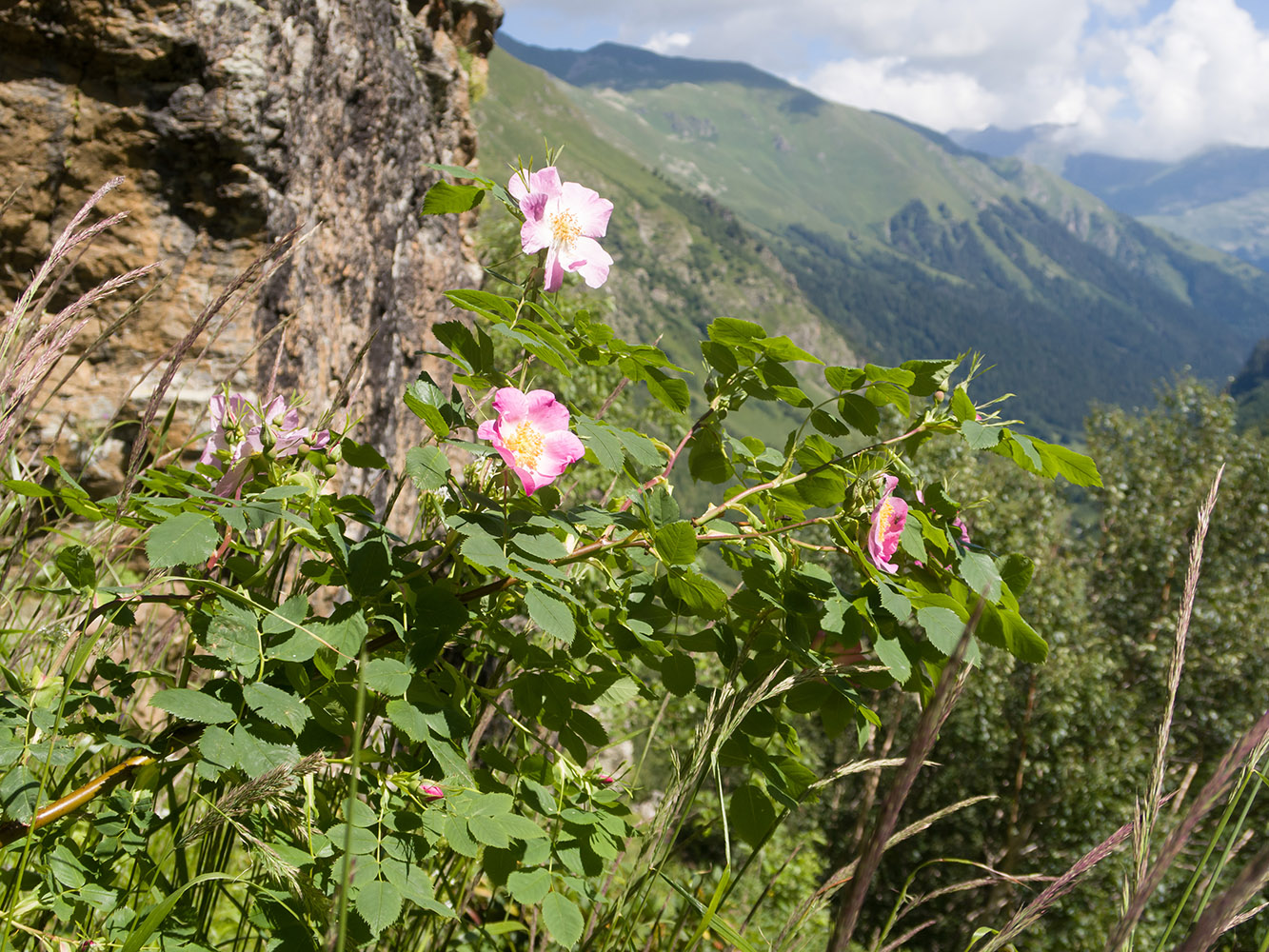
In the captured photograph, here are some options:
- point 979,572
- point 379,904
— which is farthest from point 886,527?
point 379,904

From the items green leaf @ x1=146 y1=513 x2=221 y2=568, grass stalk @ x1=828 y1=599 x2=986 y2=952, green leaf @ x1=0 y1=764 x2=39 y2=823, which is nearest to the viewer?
grass stalk @ x1=828 y1=599 x2=986 y2=952

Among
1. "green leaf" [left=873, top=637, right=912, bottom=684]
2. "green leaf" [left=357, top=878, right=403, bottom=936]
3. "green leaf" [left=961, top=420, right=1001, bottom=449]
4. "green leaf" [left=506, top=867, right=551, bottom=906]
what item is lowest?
"green leaf" [left=506, top=867, right=551, bottom=906]

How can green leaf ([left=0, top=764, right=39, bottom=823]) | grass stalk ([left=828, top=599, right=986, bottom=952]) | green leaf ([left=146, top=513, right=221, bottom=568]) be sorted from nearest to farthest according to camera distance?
grass stalk ([left=828, top=599, right=986, bottom=952]) → green leaf ([left=146, top=513, right=221, bottom=568]) → green leaf ([left=0, top=764, right=39, bottom=823])

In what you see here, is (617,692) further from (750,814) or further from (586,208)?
(586,208)

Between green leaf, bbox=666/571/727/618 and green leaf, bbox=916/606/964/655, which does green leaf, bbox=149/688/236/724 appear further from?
green leaf, bbox=916/606/964/655

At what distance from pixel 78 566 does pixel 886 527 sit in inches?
43.0

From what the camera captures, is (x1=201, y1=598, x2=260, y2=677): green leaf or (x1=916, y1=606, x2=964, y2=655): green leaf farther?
(x1=916, y1=606, x2=964, y2=655): green leaf

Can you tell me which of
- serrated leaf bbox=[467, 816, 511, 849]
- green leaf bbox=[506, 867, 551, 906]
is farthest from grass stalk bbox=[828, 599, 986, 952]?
green leaf bbox=[506, 867, 551, 906]

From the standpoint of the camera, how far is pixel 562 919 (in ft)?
3.48

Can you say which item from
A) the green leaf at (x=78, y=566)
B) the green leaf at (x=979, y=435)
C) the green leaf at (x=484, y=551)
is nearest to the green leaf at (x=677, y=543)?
the green leaf at (x=484, y=551)

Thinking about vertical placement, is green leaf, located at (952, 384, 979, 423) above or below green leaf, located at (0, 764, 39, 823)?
above

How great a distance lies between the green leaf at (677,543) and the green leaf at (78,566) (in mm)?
731

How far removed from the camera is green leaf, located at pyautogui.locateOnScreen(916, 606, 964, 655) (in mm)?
1061

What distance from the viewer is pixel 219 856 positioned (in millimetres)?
1345
